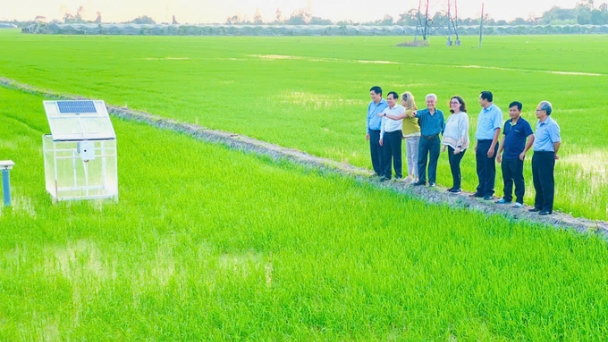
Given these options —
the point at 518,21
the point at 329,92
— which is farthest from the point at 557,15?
the point at 329,92

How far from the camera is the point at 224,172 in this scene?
29.9 feet

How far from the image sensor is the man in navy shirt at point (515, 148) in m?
6.60

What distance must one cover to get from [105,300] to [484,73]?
86.5ft

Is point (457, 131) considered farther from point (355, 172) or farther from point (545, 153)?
point (355, 172)

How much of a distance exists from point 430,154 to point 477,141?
0.69 meters

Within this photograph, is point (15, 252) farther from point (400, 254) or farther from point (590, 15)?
point (590, 15)

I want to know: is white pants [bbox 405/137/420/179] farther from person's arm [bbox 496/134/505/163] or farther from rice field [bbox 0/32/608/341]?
person's arm [bbox 496/134/505/163]

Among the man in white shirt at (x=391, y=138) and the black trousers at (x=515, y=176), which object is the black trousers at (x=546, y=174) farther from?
the man in white shirt at (x=391, y=138)

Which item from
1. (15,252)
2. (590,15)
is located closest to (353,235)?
(15,252)

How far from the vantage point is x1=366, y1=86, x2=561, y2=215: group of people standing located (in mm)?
6434

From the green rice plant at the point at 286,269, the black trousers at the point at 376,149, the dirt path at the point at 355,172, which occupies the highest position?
the black trousers at the point at 376,149

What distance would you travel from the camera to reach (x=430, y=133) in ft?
24.9

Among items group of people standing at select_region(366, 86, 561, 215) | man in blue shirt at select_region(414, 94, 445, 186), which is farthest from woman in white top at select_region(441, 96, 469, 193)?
man in blue shirt at select_region(414, 94, 445, 186)

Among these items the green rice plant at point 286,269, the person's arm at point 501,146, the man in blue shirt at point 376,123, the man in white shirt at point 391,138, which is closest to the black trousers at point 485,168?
the person's arm at point 501,146
